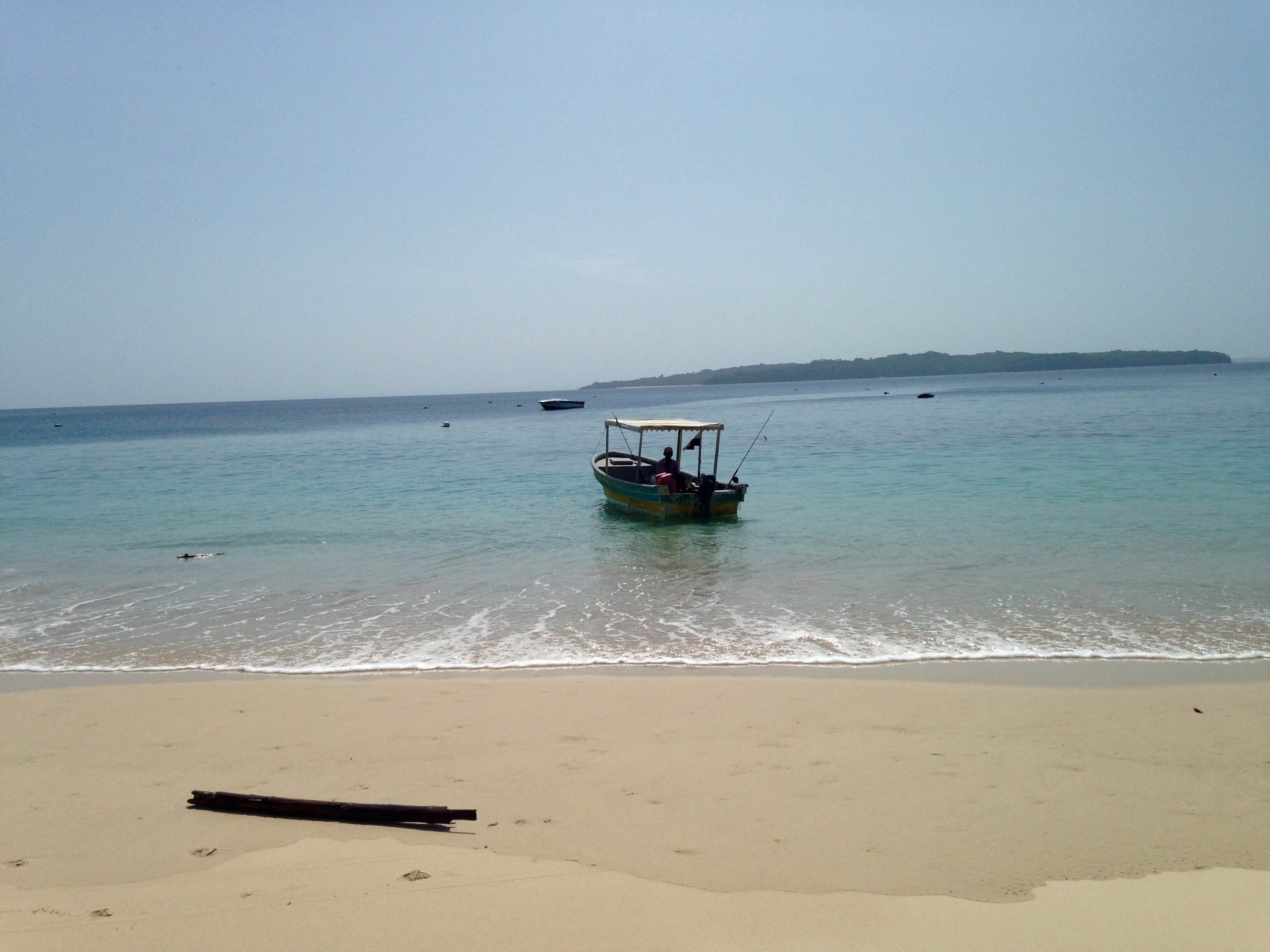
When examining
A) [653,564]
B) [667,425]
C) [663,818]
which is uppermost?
[667,425]

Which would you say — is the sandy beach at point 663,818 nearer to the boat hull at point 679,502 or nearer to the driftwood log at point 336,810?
the driftwood log at point 336,810

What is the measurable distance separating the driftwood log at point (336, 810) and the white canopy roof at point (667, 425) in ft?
46.9

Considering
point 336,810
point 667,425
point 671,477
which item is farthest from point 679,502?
point 336,810

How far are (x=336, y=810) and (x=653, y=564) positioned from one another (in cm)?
920

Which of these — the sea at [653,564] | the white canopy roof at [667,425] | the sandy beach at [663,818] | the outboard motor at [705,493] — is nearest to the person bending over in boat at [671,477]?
the outboard motor at [705,493]

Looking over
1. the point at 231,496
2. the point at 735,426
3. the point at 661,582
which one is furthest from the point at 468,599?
the point at 735,426

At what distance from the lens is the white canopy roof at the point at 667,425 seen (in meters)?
19.1

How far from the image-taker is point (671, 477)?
18516mm

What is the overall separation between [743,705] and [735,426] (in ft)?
173

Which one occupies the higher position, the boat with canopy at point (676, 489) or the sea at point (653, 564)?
the boat with canopy at point (676, 489)

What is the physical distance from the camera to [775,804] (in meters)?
5.08

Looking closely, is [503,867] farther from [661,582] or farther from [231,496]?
[231,496]

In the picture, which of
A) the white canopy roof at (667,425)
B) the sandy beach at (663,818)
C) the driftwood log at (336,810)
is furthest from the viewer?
the white canopy roof at (667,425)

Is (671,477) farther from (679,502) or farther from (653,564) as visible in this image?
(653,564)
